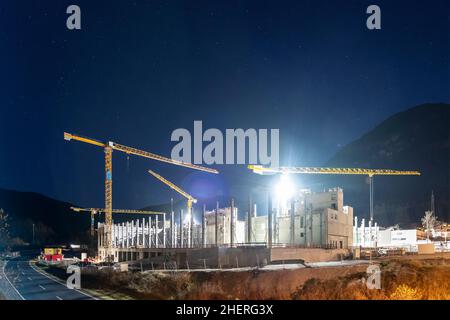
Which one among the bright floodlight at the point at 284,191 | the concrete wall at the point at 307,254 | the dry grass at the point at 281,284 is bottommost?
the concrete wall at the point at 307,254

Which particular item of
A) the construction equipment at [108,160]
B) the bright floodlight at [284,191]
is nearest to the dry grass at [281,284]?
the bright floodlight at [284,191]

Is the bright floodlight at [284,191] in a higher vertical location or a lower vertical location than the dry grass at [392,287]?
higher

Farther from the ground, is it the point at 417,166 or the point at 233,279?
the point at 417,166

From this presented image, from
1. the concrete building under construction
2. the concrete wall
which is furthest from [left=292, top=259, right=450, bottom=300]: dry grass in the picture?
the concrete building under construction

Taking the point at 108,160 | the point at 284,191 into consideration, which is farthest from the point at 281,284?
the point at 108,160

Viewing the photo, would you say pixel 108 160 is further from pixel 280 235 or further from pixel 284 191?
pixel 280 235

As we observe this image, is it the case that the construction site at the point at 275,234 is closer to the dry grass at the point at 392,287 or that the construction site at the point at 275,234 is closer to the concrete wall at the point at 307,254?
the concrete wall at the point at 307,254

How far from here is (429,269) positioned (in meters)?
37.5

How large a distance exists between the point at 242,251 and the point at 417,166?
164 meters

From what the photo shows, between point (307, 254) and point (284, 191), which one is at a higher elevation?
point (284, 191)

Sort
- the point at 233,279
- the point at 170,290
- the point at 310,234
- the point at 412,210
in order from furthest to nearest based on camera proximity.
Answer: the point at 412,210, the point at 310,234, the point at 233,279, the point at 170,290

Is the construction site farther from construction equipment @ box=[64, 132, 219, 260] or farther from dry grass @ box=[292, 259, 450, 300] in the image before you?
dry grass @ box=[292, 259, 450, 300]
